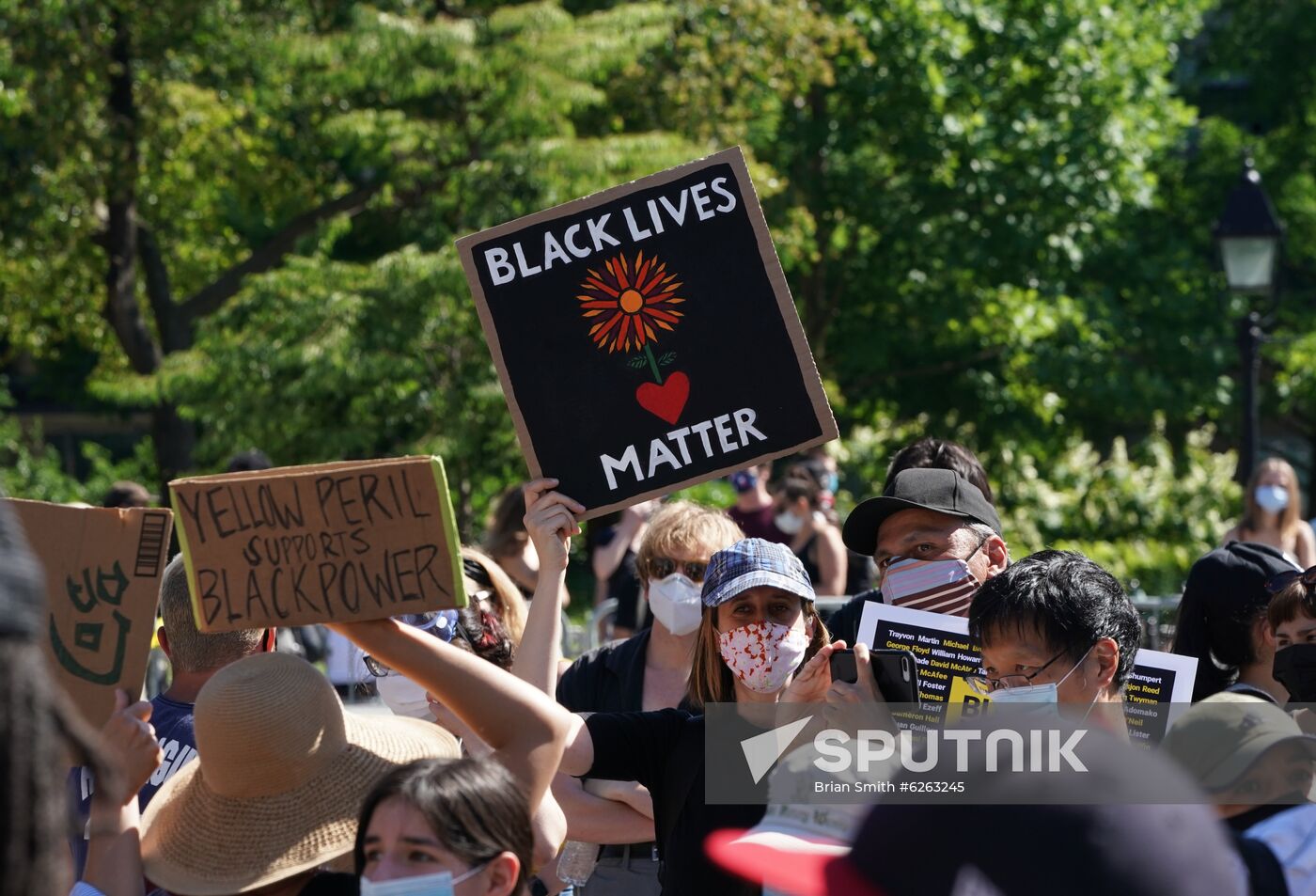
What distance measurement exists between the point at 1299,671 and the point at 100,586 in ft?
8.57

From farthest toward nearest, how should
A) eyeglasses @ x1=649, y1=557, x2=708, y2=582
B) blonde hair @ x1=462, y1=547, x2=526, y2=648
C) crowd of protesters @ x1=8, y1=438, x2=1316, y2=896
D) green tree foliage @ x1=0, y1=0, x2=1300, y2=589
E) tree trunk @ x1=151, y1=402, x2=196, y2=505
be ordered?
1. tree trunk @ x1=151, y1=402, x2=196, y2=505
2. green tree foliage @ x1=0, y1=0, x2=1300, y2=589
3. eyeglasses @ x1=649, y1=557, x2=708, y2=582
4. blonde hair @ x1=462, y1=547, x2=526, y2=648
5. crowd of protesters @ x1=8, y1=438, x2=1316, y2=896

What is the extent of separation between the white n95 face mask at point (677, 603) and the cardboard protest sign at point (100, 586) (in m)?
1.94

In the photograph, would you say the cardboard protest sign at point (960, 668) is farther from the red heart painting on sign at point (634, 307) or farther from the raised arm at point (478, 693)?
the raised arm at point (478, 693)

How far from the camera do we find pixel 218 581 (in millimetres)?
2904

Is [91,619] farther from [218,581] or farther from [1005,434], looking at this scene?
[1005,434]

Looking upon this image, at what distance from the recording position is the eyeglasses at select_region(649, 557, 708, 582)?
201 inches

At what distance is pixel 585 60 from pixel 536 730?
460 inches

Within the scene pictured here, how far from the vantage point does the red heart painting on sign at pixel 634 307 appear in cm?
387

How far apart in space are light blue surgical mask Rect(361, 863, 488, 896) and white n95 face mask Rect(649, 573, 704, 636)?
2.25 m

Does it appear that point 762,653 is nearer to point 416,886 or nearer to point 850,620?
point 850,620

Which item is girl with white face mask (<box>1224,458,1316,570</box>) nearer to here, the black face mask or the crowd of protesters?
the crowd of protesters

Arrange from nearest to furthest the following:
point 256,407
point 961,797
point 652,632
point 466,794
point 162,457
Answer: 1. point 961,797
2. point 466,794
3. point 652,632
4. point 256,407
5. point 162,457

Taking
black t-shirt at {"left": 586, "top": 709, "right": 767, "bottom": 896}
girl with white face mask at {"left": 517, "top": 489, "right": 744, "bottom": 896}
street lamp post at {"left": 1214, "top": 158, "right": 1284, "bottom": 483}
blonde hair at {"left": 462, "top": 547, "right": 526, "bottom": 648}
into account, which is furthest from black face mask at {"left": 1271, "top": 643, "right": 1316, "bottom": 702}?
street lamp post at {"left": 1214, "top": 158, "right": 1284, "bottom": 483}

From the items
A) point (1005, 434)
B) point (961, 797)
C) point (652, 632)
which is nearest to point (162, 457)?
point (1005, 434)
